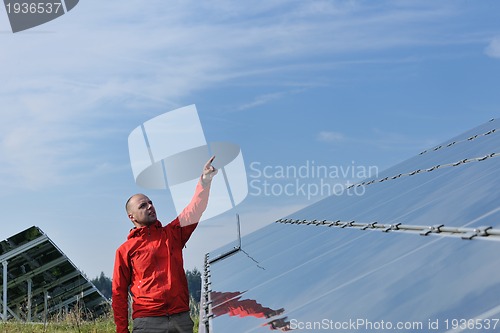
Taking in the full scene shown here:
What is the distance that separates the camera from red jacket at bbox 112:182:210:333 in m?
5.05

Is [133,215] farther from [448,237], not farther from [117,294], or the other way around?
[448,237]

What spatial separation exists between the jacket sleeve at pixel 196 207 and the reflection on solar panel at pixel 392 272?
664mm

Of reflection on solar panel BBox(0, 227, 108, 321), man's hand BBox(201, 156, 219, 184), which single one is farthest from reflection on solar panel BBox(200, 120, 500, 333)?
reflection on solar panel BBox(0, 227, 108, 321)

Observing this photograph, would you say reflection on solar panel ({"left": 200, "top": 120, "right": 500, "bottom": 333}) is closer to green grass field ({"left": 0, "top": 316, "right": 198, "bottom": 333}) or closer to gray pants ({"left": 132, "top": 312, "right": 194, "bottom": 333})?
gray pants ({"left": 132, "top": 312, "right": 194, "bottom": 333})

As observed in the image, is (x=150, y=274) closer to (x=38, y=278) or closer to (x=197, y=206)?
(x=197, y=206)

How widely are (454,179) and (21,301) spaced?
12296 mm

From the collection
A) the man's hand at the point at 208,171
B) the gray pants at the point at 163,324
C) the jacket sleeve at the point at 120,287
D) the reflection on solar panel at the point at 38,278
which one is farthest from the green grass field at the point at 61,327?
the man's hand at the point at 208,171

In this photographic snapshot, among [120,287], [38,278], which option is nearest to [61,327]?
[120,287]

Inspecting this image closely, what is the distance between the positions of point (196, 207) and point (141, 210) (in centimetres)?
46

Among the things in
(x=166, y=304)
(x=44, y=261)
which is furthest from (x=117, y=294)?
(x=44, y=261)

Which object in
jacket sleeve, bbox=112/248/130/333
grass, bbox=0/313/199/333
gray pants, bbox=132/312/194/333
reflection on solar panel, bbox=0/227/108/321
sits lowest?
reflection on solar panel, bbox=0/227/108/321

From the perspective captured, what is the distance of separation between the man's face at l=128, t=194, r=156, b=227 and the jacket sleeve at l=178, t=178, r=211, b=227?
1.04ft

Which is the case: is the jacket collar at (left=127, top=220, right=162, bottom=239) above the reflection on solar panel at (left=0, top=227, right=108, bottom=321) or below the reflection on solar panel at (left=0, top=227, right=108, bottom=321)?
above

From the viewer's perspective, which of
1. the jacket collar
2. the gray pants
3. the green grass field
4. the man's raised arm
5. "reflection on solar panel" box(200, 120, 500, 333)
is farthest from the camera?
the green grass field
